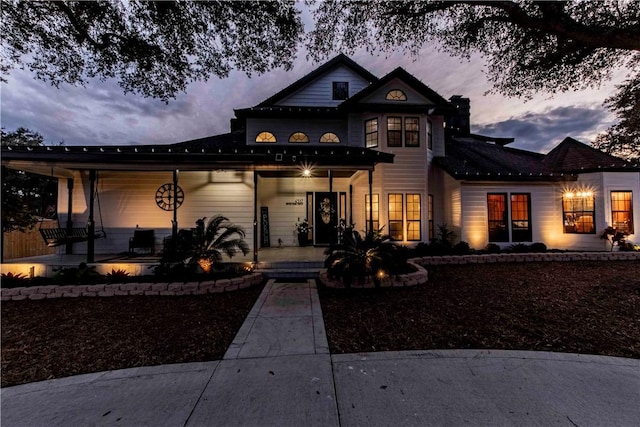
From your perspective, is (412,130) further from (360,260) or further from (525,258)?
(360,260)

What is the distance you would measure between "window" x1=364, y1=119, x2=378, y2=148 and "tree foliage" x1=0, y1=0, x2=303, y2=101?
4.57 m

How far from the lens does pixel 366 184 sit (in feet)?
32.1

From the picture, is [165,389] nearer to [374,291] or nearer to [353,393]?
[353,393]

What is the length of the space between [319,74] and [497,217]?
32.3 feet

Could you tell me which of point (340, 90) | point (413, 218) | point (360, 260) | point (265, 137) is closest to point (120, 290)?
point (360, 260)

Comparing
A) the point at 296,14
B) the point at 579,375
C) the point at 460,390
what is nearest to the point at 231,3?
the point at 296,14

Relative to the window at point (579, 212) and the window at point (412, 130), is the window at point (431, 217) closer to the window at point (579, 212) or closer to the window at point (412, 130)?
the window at point (412, 130)

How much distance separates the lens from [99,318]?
171 inches

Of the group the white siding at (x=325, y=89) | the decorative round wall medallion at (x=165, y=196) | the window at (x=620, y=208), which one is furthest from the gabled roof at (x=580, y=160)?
the decorative round wall medallion at (x=165, y=196)

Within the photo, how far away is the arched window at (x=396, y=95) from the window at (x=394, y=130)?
0.83 metres

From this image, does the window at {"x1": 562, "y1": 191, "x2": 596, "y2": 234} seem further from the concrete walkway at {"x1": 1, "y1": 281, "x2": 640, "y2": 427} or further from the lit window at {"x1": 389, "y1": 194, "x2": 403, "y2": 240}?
the concrete walkway at {"x1": 1, "y1": 281, "x2": 640, "y2": 427}

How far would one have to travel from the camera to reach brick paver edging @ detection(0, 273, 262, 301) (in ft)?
17.5

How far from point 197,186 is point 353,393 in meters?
8.51

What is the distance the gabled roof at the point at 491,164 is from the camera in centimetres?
945
